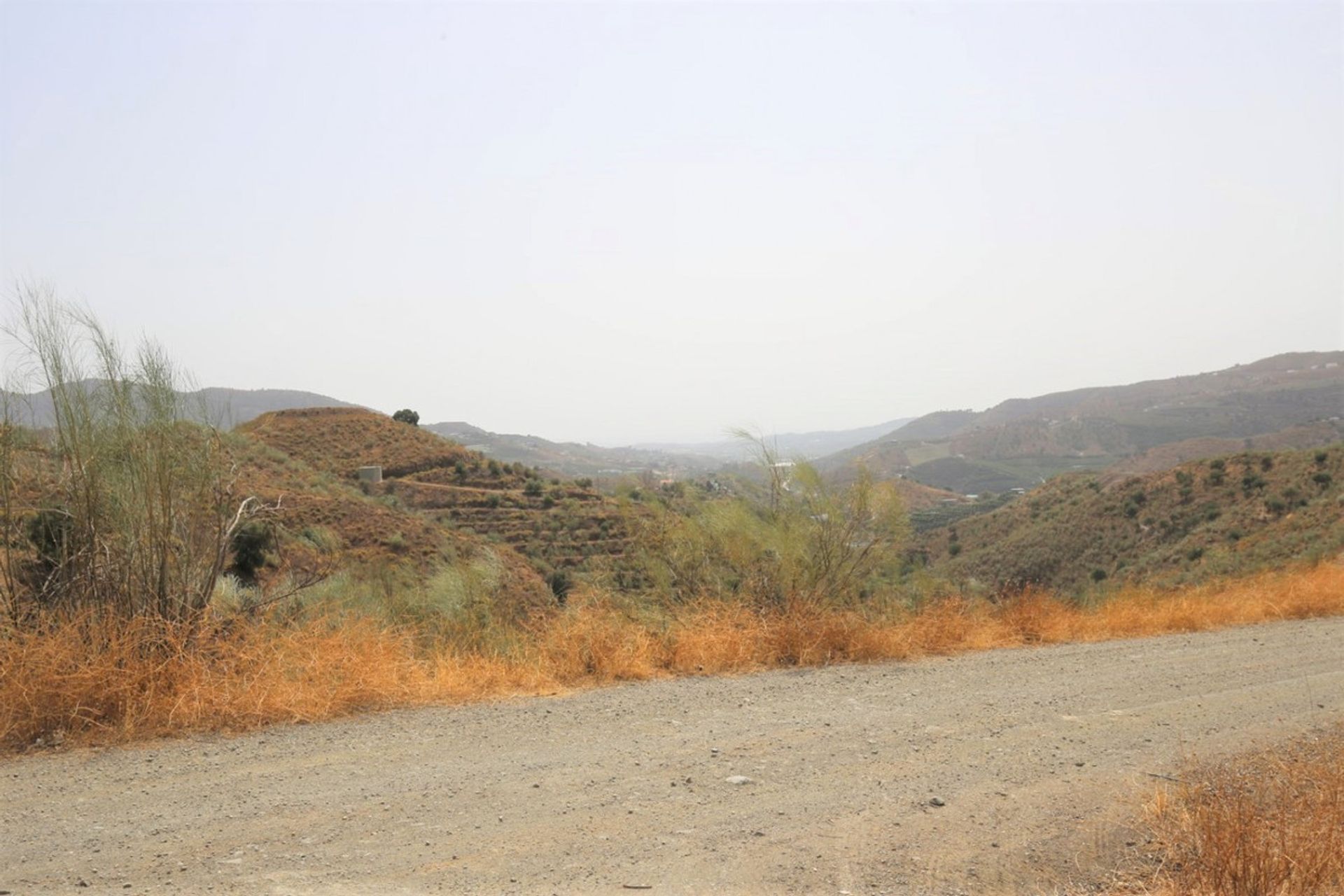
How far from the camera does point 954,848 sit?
4.38 metres

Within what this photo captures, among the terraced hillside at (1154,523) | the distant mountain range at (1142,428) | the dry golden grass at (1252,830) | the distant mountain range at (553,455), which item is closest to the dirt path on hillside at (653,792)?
the dry golden grass at (1252,830)

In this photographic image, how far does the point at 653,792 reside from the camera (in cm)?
499

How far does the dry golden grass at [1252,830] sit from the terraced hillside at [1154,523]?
2260 cm

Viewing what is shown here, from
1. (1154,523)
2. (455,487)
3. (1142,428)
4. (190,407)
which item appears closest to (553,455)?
(455,487)

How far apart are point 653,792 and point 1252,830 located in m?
2.83

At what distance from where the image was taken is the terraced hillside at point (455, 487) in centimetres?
4016

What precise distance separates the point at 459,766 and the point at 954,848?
282cm

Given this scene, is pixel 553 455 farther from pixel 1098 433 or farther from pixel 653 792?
pixel 653 792

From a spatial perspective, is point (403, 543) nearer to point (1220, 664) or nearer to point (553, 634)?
point (553, 634)

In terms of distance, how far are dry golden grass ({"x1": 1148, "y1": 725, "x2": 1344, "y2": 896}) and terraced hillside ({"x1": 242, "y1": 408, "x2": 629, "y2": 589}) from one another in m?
27.3

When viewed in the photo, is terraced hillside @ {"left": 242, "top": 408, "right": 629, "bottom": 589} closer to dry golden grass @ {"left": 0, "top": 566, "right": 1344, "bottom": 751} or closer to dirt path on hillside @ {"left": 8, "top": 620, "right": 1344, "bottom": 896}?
dry golden grass @ {"left": 0, "top": 566, "right": 1344, "bottom": 751}

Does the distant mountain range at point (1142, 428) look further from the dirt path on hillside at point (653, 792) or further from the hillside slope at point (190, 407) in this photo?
the hillside slope at point (190, 407)

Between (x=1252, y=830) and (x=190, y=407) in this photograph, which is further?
(x=190, y=407)

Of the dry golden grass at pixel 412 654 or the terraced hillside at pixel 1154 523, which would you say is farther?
the terraced hillside at pixel 1154 523
